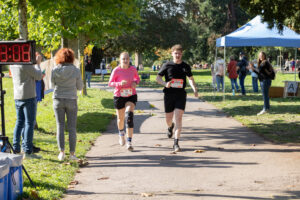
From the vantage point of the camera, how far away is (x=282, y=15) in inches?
434

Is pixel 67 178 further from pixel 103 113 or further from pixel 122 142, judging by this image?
pixel 103 113

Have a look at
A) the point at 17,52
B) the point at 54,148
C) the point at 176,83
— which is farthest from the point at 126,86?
the point at 17,52

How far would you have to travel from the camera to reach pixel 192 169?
665 cm

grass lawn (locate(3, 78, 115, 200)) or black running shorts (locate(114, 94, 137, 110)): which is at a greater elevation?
black running shorts (locate(114, 94, 137, 110))

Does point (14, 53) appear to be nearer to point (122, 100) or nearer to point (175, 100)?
point (122, 100)

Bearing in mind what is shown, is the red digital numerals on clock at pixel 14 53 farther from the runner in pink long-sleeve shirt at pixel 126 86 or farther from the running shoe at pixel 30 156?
the runner in pink long-sleeve shirt at pixel 126 86

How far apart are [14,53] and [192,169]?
10.1 ft

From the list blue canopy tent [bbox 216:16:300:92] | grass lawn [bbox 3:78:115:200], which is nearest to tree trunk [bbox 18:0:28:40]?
grass lawn [bbox 3:78:115:200]

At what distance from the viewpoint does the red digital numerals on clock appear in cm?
565

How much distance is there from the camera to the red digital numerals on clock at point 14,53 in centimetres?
565

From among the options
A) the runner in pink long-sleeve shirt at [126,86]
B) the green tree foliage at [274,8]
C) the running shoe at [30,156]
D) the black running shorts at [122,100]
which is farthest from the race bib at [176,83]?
the green tree foliage at [274,8]

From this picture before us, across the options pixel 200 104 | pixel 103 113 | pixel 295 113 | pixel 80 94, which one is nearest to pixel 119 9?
pixel 103 113

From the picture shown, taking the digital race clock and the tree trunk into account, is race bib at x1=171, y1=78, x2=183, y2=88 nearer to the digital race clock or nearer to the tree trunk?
the digital race clock

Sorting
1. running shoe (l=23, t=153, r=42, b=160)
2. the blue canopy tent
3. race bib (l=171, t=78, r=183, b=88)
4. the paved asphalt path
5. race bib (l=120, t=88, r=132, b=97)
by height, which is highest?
the blue canopy tent
